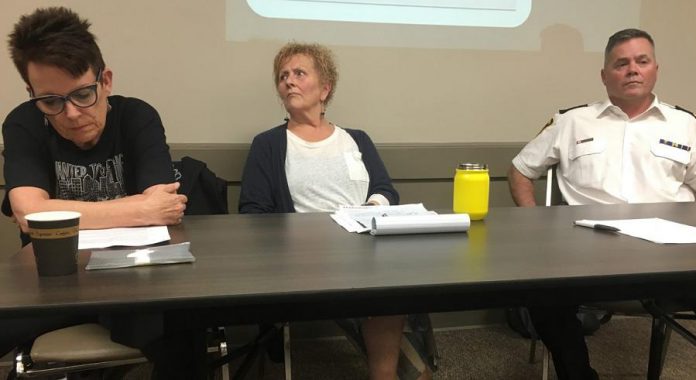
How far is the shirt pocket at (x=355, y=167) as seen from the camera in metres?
1.92

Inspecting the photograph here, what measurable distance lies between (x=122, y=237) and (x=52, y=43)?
20.9 inches

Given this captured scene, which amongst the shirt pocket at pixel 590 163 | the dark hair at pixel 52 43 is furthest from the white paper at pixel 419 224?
the shirt pocket at pixel 590 163

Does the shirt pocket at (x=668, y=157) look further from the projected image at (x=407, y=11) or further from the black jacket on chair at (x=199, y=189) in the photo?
the black jacket on chair at (x=199, y=189)

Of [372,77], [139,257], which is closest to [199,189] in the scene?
[139,257]

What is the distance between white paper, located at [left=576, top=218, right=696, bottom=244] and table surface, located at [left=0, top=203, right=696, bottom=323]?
40mm

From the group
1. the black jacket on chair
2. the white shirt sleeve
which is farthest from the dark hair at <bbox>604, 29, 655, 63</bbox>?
the black jacket on chair

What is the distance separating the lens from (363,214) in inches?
53.8

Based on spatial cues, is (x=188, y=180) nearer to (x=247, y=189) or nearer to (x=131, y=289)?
(x=247, y=189)

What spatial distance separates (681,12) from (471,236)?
6.54 ft

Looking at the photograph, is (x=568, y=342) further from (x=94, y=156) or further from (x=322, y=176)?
(x=94, y=156)

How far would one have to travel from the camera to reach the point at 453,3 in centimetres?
224

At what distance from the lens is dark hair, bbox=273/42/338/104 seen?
1.97 m

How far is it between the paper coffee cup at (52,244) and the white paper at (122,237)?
16 centimetres

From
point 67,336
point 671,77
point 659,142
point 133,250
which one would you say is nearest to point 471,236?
point 133,250
